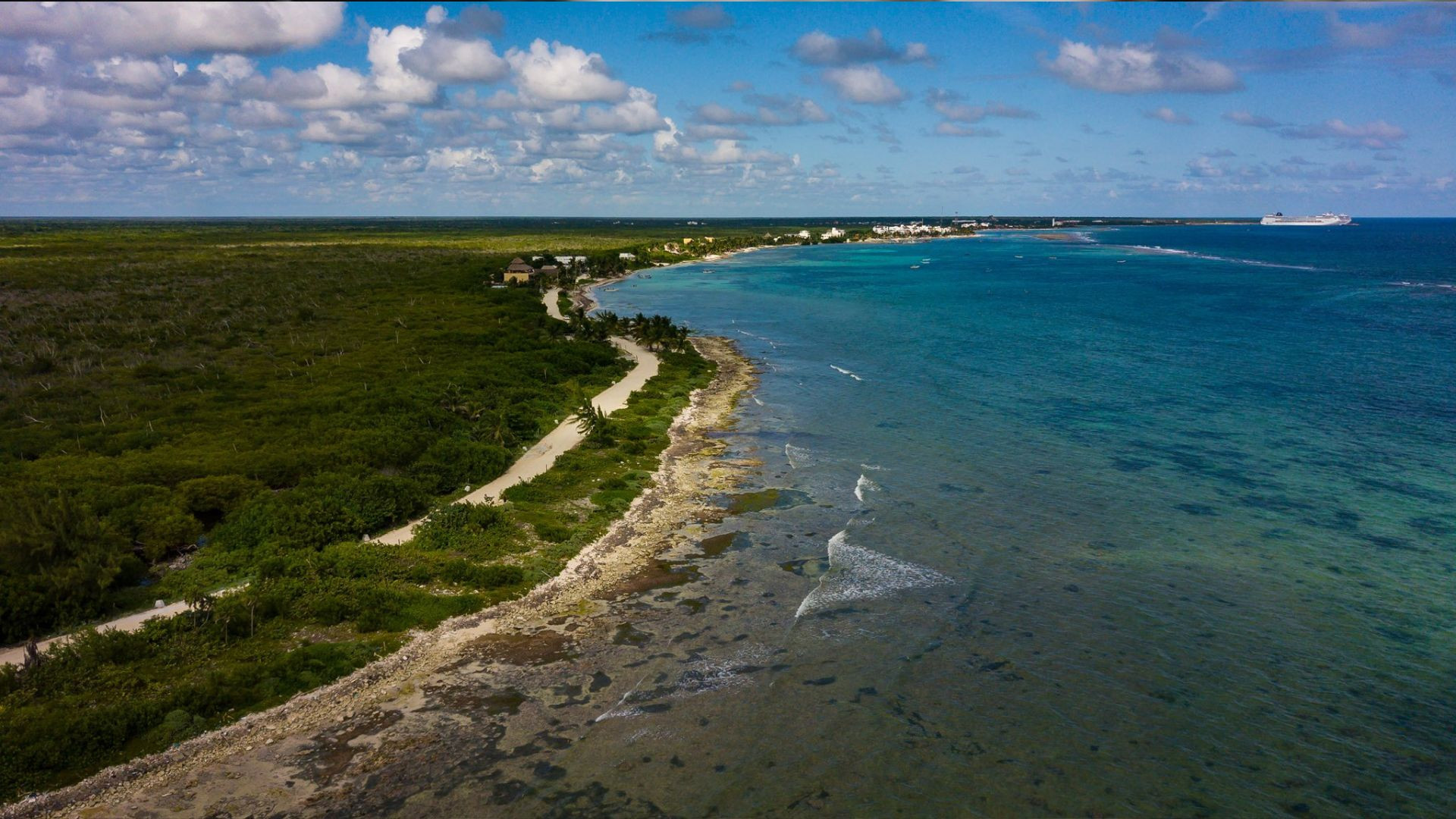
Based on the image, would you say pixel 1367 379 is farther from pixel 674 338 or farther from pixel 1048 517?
pixel 674 338

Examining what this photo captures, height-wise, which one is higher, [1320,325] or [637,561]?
[1320,325]

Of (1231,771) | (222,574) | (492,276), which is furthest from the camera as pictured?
(492,276)

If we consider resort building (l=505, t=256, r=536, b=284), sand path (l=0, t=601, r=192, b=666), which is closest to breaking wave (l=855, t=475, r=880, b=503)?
sand path (l=0, t=601, r=192, b=666)

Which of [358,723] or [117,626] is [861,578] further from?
[117,626]

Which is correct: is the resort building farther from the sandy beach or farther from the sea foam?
the sea foam

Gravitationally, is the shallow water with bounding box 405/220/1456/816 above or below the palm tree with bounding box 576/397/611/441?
below

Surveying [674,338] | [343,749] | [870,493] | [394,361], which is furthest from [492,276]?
[343,749]

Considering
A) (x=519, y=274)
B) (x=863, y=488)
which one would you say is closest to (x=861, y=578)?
(x=863, y=488)

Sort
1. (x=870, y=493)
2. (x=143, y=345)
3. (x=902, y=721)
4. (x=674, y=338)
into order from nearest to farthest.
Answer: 1. (x=902, y=721)
2. (x=870, y=493)
3. (x=143, y=345)
4. (x=674, y=338)
